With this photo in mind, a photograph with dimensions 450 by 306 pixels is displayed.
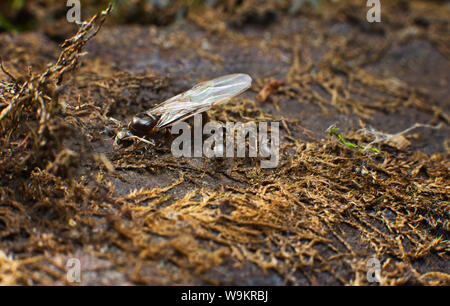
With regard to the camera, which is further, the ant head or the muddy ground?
the ant head

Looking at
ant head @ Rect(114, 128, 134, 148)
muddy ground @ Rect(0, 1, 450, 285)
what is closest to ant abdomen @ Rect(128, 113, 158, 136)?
ant head @ Rect(114, 128, 134, 148)

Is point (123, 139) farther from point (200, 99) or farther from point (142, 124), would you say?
point (200, 99)

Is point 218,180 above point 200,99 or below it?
below

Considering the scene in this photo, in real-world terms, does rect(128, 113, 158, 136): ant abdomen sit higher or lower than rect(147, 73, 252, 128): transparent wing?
lower

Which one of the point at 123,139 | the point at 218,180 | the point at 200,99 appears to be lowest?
the point at 218,180

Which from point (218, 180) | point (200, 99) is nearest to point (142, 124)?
point (200, 99)

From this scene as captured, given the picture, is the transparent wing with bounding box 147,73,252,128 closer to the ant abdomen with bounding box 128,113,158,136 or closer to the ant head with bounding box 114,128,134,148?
the ant abdomen with bounding box 128,113,158,136

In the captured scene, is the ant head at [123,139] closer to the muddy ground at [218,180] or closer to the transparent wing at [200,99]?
the muddy ground at [218,180]
